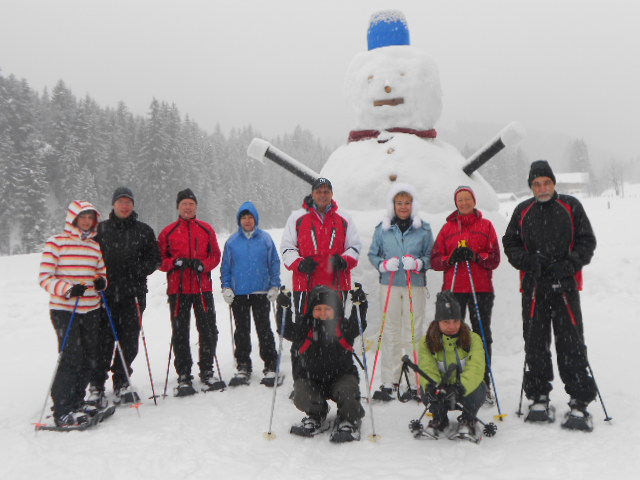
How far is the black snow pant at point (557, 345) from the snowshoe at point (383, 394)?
3.90ft

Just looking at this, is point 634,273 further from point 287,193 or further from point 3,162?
point 287,193

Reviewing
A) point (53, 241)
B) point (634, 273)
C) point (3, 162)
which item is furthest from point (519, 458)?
point (3, 162)

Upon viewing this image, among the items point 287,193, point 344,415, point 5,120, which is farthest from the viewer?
point 287,193

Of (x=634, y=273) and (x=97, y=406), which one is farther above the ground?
(x=634, y=273)

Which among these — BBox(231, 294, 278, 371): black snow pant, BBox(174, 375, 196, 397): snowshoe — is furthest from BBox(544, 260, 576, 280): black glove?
BBox(174, 375, 196, 397): snowshoe

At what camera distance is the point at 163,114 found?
30.9 metres

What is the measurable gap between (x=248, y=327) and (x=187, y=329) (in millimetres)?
640

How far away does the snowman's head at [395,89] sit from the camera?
5.62 m

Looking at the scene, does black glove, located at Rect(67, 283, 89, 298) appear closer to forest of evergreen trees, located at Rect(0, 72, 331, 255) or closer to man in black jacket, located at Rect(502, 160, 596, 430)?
man in black jacket, located at Rect(502, 160, 596, 430)

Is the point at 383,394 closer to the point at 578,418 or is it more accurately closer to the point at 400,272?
the point at 400,272

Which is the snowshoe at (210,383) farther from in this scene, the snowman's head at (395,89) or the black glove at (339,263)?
the snowman's head at (395,89)

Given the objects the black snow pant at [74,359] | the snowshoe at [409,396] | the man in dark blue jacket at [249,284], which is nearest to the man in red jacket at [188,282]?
the man in dark blue jacket at [249,284]

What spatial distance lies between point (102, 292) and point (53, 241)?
24.5 inches

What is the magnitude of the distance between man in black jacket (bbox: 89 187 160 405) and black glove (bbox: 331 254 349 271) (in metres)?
1.74
